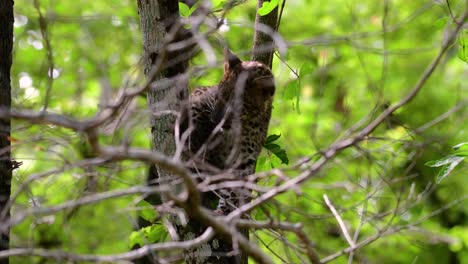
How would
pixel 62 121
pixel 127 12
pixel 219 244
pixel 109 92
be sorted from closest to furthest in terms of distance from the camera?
1. pixel 62 121
2. pixel 109 92
3. pixel 219 244
4. pixel 127 12

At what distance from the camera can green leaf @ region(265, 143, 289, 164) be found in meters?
4.22

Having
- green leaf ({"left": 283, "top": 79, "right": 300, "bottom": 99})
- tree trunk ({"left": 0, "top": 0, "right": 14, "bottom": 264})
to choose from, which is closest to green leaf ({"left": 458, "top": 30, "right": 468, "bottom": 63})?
green leaf ({"left": 283, "top": 79, "right": 300, "bottom": 99})

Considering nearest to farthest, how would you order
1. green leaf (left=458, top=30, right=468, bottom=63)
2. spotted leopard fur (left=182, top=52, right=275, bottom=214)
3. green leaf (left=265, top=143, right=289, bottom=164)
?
green leaf (left=458, top=30, right=468, bottom=63), spotted leopard fur (left=182, top=52, right=275, bottom=214), green leaf (left=265, top=143, right=289, bottom=164)

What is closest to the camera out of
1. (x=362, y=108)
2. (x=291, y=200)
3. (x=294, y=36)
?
(x=291, y=200)

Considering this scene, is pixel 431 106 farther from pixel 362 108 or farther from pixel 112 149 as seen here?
pixel 112 149

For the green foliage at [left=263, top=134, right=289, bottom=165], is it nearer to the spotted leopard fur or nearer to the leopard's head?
the spotted leopard fur

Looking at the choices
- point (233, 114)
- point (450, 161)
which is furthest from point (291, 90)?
point (450, 161)

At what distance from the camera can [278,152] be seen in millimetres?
4270

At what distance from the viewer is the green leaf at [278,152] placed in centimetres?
422

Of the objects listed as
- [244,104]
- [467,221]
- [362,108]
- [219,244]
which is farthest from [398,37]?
[219,244]

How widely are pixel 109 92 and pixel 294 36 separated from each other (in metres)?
8.91

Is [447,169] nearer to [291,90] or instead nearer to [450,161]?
[450,161]

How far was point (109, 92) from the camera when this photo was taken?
2.22m

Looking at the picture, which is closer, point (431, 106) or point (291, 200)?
point (291, 200)
